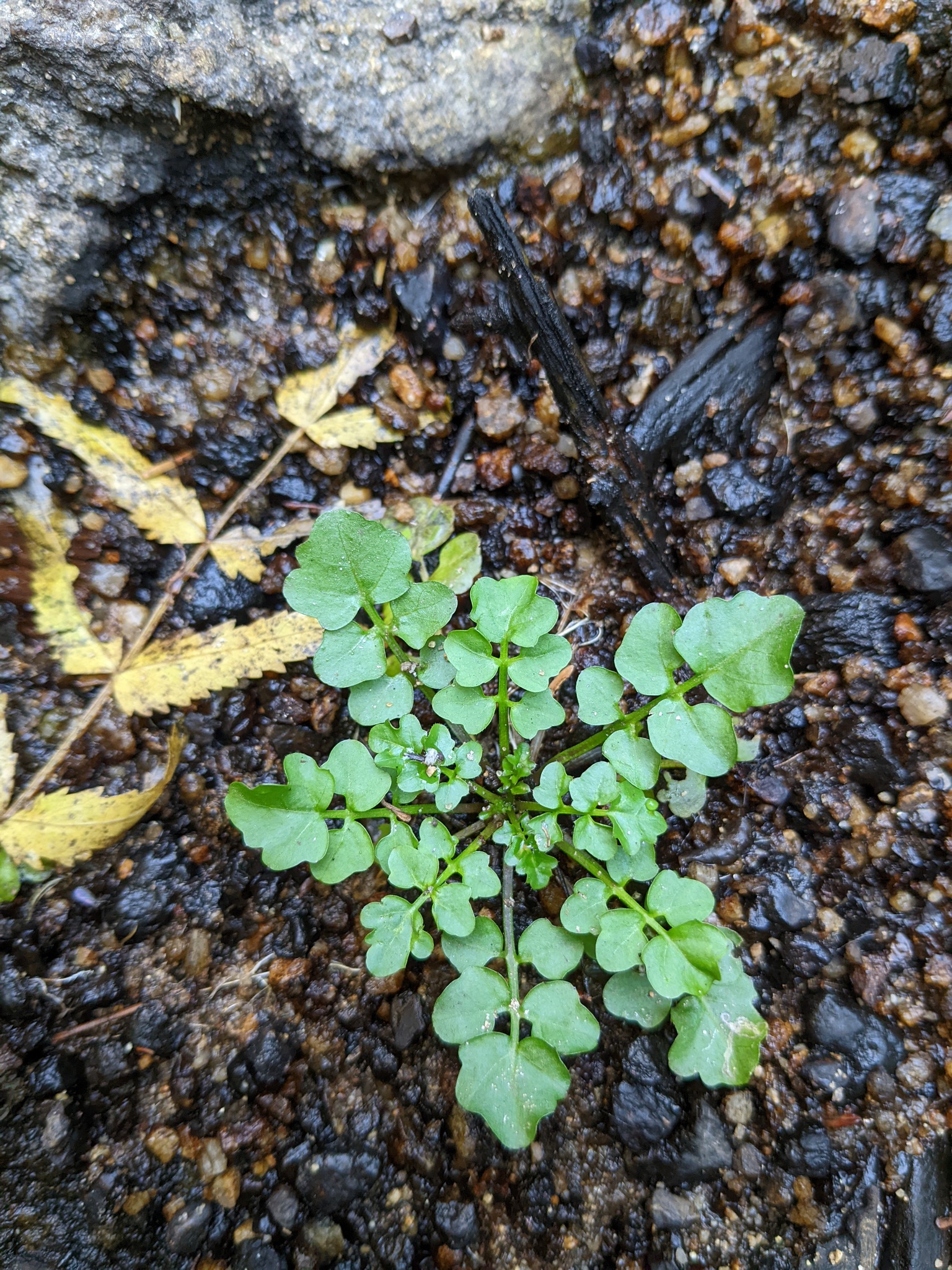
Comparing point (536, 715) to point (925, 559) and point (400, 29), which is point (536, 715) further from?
point (400, 29)

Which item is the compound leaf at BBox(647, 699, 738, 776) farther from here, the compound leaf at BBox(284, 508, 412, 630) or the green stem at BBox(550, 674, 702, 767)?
the compound leaf at BBox(284, 508, 412, 630)

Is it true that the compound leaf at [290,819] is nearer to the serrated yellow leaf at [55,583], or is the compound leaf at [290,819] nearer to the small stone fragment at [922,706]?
the serrated yellow leaf at [55,583]

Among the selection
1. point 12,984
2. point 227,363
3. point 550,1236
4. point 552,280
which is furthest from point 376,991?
point 552,280

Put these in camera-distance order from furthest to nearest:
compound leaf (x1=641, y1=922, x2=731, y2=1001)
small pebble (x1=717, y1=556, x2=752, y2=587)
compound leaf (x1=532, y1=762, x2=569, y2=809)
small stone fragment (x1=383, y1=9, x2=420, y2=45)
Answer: small pebble (x1=717, y1=556, x2=752, y2=587), small stone fragment (x1=383, y1=9, x2=420, y2=45), compound leaf (x1=532, y1=762, x2=569, y2=809), compound leaf (x1=641, y1=922, x2=731, y2=1001)

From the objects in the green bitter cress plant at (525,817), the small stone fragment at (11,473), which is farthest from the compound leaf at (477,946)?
the small stone fragment at (11,473)

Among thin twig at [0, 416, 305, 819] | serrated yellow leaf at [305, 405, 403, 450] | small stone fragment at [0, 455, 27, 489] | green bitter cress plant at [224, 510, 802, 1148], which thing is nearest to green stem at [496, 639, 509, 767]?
green bitter cress plant at [224, 510, 802, 1148]

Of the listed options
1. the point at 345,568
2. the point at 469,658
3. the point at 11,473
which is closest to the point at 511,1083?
the point at 469,658

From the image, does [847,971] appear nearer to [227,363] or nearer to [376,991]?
[376,991]
